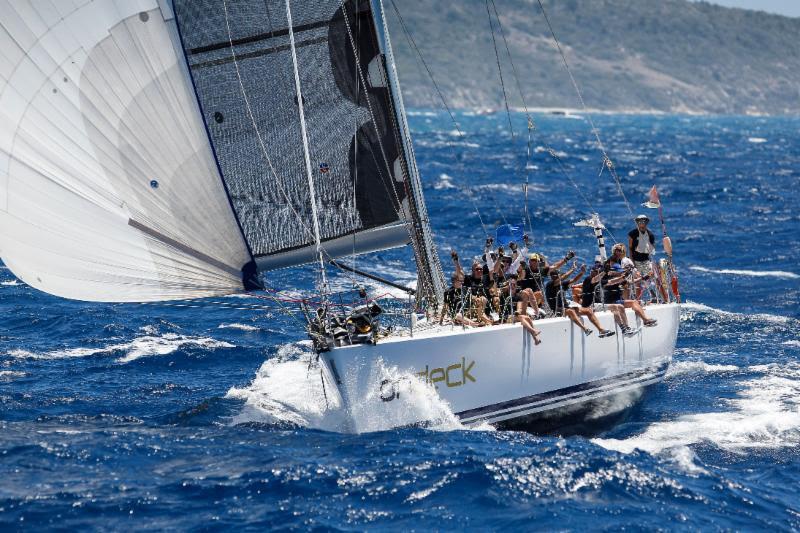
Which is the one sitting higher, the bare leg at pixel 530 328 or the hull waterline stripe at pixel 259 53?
the hull waterline stripe at pixel 259 53

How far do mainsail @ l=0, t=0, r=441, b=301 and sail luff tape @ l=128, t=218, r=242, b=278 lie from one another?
0.06ft

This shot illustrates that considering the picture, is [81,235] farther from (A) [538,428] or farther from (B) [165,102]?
(A) [538,428]

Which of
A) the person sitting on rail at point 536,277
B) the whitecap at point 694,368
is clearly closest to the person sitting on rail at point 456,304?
the person sitting on rail at point 536,277

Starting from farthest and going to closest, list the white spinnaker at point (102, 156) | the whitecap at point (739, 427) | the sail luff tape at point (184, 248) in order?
the whitecap at point (739, 427) → the sail luff tape at point (184, 248) → the white spinnaker at point (102, 156)

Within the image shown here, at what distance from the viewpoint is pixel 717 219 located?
4250 cm

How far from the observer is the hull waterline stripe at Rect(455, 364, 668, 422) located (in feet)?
53.6

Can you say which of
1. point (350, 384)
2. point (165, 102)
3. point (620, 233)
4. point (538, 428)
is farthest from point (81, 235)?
point (620, 233)

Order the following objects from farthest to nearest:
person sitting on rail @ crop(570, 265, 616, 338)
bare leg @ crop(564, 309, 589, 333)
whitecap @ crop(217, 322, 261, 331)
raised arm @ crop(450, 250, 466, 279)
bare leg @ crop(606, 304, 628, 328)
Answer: whitecap @ crop(217, 322, 261, 331) < bare leg @ crop(606, 304, 628, 328) < person sitting on rail @ crop(570, 265, 616, 338) < bare leg @ crop(564, 309, 589, 333) < raised arm @ crop(450, 250, 466, 279)

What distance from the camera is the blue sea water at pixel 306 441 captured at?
41.7 feet

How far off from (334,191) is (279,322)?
762 centimetres

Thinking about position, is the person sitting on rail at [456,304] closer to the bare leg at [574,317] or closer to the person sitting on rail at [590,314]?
the bare leg at [574,317]

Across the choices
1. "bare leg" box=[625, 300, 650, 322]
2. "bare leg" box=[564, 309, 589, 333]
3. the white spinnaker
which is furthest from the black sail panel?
"bare leg" box=[625, 300, 650, 322]

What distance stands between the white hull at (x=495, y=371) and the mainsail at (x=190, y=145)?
6.97 feet

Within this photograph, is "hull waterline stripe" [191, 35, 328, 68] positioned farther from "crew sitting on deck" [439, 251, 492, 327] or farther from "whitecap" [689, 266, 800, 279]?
"whitecap" [689, 266, 800, 279]
